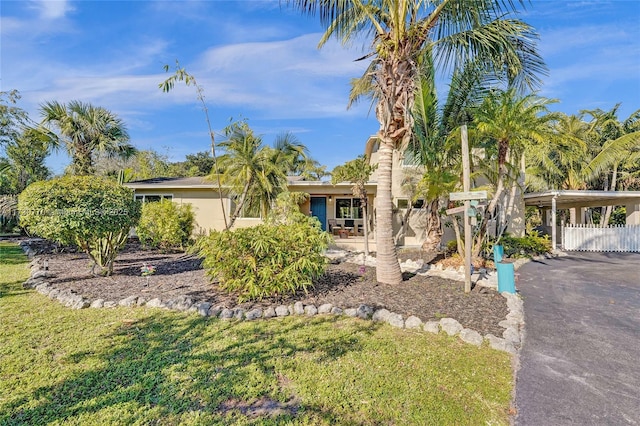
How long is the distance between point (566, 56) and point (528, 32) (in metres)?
3.98

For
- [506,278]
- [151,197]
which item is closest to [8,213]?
[151,197]

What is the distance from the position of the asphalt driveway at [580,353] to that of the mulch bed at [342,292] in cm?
71

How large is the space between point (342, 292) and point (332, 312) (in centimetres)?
119

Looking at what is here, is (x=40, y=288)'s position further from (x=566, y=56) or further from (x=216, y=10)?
(x=566, y=56)

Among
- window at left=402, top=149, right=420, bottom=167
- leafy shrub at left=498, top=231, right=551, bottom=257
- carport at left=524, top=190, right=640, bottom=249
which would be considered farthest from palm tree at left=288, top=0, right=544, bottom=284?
carport at left=524, top=190, right=640, bottom=249

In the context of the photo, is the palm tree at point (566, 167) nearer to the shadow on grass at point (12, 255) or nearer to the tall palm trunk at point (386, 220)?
the tall palm trunk at point (386, 220)

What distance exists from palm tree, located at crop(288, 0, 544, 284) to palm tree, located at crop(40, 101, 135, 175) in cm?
1329

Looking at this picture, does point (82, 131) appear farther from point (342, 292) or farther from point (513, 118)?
point (513, 118)

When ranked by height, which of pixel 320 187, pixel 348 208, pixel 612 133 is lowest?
pixel 348 208

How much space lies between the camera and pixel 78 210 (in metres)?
6.73

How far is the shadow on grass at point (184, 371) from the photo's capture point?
113 inches

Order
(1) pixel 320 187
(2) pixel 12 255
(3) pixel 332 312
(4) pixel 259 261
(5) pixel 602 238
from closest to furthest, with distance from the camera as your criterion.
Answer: (3) pixel 332 312, (4) pixel 259 261, (2) pixel 12 255, (5) pixel 602 238, (1) pixel 320 187

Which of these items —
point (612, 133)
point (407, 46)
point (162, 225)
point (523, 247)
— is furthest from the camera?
point (612, 133)

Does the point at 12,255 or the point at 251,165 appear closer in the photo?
the point at 12,255
